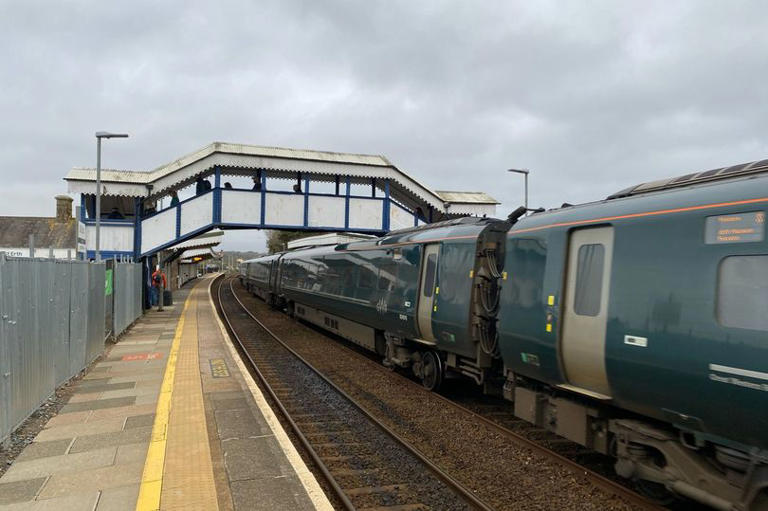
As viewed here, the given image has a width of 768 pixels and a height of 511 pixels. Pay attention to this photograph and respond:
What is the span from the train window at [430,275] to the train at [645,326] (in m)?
0.92

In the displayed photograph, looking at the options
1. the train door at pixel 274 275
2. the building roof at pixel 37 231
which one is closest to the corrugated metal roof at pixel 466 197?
the train door at pixel 274 275

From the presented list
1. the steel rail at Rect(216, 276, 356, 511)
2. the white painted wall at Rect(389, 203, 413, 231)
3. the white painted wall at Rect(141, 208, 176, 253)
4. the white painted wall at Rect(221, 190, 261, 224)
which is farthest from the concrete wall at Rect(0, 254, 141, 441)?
the white painted wall at Rect(389, 203, 413, 231)

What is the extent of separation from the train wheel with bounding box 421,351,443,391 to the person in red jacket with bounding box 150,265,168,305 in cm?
1817

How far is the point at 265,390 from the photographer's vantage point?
9.84 metres

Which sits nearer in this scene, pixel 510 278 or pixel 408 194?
pixel 510 278

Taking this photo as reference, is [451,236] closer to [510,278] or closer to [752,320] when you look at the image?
[510,278]

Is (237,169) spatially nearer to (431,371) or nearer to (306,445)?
(431,371)

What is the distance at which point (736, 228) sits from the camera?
396 centimetres

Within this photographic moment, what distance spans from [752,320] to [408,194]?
2134cm

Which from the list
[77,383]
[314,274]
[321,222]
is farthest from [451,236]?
[321,222]

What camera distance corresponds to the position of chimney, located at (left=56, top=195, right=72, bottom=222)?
39.1 m

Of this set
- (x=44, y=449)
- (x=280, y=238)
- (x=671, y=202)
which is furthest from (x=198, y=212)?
(x=280, y=238)

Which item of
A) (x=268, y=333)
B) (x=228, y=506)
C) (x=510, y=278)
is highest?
(x=510, y=278)

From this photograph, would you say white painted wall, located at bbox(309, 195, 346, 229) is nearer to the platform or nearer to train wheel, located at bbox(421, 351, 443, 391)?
the platform
